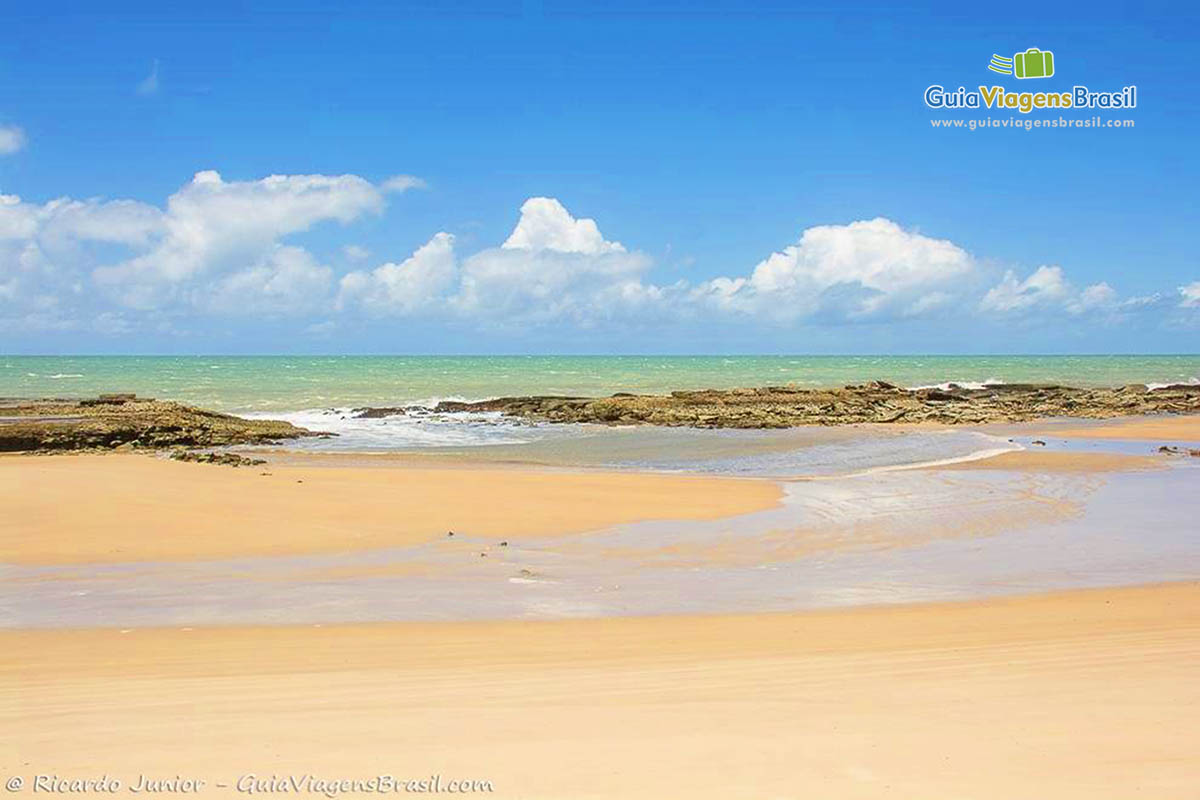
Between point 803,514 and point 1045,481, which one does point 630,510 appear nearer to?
point 803,514

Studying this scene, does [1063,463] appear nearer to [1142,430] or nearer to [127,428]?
[1142,430]

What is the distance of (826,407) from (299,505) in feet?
85.2

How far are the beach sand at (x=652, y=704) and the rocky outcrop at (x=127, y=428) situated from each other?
58.5ft

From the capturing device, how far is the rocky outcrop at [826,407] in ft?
109

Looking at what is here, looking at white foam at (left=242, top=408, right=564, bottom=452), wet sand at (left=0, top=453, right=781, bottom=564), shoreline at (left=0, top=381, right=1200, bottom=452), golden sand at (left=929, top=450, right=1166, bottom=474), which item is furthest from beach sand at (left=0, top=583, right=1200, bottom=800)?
white foam at (left=242, top=408, right=564, bottom=452)

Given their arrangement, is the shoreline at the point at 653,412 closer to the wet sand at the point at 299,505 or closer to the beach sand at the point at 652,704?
the wet sand at the point at 299,505

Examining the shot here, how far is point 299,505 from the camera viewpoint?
13797 mm

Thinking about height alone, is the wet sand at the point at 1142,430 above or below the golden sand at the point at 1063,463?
above

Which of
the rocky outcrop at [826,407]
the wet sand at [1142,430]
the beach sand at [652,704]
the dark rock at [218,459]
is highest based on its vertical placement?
the rocky outcrop at [826,407]

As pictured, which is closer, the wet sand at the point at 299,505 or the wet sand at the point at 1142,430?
the wet sand at the point at 299,505

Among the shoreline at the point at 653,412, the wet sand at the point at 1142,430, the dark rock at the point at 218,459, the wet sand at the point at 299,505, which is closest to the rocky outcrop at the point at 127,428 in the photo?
the shoreline at the point at 653,412

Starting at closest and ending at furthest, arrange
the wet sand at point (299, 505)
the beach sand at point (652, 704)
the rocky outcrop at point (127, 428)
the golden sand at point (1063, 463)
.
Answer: the beach sand at point (652, 704) → the wet sand at point (299, 505) → the golden sand at point (1063, 463) → the rocky outcrop at point (127, 428)

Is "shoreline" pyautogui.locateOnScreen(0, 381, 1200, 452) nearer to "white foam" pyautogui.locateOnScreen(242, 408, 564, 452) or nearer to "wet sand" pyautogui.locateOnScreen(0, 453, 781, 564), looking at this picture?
"white foam" pyautogui.locateOnScreen(242, 408, 564, 452)

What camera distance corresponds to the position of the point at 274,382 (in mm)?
66188
